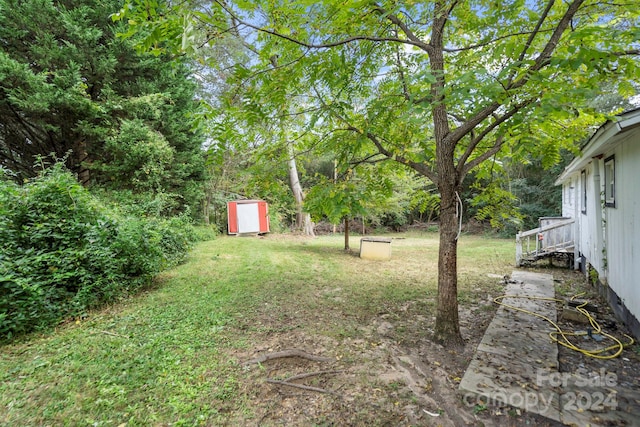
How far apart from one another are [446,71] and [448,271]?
2405 mm

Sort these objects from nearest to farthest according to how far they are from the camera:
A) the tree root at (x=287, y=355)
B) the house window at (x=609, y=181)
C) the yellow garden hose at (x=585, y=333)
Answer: the tree root at (x=287, y=355)
the yellow garden hose at (x=585, y=333)
the house window at (x=609, y=181)

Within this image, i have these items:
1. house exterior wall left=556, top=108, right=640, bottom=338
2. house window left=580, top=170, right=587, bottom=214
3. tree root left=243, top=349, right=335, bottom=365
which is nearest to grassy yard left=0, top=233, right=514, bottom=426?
tree root left=243, top=349, right=335, bottom=365

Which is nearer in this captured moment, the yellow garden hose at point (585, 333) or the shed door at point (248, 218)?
the yellow garden hose at point (585, 333)

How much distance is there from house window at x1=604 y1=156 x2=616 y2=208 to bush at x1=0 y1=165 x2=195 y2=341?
7.58m

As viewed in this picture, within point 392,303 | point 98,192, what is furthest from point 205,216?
point 392,303

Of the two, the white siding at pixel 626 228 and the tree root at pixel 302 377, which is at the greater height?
the white siding at pixel 626 228

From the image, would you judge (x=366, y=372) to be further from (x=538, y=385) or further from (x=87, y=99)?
(x=87, y=99)

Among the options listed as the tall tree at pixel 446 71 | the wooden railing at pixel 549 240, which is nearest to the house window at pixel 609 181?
the tall tree at pixel 446 71

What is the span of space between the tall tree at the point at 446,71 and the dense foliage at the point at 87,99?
5.25 meters

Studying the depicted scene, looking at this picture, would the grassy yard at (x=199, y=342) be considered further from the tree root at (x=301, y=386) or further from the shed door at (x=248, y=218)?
the shed door at (x=248, y=218)

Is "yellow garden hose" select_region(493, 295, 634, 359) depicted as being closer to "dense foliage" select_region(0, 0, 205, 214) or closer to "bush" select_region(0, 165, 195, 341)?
"bush" select_region(0, 165, 195, 341)

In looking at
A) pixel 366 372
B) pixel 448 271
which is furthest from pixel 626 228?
pixel 366 372

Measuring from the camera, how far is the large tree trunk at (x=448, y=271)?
3.25 metres

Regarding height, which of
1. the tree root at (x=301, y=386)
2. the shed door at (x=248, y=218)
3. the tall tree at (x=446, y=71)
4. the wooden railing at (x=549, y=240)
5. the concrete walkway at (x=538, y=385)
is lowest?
the concrete walkway at (x=538, y=385)
